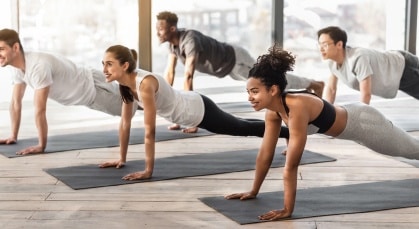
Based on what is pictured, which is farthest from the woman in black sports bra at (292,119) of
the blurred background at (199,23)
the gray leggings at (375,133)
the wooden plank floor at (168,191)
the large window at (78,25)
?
the large window at (78,25)

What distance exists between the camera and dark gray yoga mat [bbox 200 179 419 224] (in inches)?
142

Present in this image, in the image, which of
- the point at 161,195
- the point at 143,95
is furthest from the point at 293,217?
the point at 143,95

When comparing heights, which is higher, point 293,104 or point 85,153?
point 293,104

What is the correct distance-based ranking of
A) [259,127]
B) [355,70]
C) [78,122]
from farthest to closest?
[78,122], [355,70], [259,127]

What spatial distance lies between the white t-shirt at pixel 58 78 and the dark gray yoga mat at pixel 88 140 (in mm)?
298

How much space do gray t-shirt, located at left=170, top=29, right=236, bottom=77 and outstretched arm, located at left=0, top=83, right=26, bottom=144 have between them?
1.20 meters

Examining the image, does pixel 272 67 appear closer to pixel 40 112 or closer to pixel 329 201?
pixel 329 201

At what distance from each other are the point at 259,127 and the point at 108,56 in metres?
1.00

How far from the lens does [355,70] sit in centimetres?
550

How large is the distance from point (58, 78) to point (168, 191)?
1.40m

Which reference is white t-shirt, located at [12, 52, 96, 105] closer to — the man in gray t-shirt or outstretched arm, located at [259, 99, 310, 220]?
the man in gray t-shirt

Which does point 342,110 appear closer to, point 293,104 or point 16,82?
point 293,104

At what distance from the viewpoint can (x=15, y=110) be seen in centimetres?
526

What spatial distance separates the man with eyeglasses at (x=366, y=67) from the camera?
5410mm
